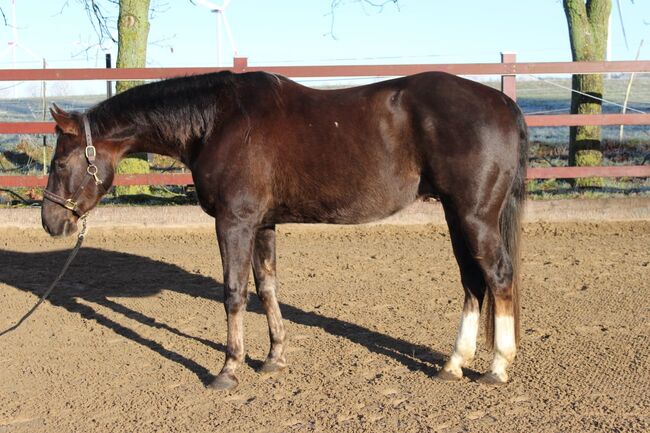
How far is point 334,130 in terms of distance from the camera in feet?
15.5

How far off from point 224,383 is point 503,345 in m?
1.71

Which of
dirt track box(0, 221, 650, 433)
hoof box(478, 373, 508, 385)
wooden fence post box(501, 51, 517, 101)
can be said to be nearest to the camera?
dirt track box(0, 221, 650, 433)

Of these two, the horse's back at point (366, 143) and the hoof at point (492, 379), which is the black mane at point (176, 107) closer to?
the horse's back at point (366, 143)

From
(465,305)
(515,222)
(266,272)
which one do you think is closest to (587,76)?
(515,222)

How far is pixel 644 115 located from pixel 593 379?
21.5 ft

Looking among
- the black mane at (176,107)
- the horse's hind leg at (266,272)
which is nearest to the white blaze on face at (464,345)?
the horse's hind leg at (266,272)

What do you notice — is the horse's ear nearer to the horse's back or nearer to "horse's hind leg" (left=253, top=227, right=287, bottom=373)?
the horse's back

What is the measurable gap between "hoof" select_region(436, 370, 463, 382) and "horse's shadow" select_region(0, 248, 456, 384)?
0.09m

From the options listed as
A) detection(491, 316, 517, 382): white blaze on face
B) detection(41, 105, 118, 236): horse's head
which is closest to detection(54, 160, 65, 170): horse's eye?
detection(41, 105, 118, 236): horse's head

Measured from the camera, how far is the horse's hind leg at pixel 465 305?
4660 mm

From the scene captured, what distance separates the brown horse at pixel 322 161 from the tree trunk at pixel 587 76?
6833 millimetres

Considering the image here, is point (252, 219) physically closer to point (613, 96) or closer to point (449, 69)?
point (449, 69)

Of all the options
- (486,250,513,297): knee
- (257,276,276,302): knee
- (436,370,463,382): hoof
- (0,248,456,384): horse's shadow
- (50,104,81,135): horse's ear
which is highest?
(50,104,81,135): horse's ear

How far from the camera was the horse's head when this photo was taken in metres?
4.89
